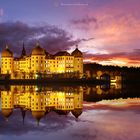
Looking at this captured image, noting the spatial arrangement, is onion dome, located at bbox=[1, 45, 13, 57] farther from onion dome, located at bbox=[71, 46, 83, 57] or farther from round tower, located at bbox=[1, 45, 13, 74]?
onion dome, located at bbox=[71, 46, 83, 57]

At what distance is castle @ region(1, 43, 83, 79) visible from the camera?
6812 cm

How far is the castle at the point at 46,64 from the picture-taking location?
68.1 meters

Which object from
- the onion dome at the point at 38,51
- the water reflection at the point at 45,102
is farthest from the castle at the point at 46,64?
the water reflection at the point at 45,102

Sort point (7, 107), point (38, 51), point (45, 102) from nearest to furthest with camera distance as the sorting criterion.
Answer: point (7, 107)
point (45, 102)
point (38, 51)

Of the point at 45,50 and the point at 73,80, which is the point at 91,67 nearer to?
the point at 45,50

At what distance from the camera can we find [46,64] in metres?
69.1

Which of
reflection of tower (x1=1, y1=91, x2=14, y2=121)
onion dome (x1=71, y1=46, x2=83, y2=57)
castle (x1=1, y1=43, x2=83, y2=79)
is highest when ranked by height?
onion dome (x1=71, y1=46, x2=83, y2=57)

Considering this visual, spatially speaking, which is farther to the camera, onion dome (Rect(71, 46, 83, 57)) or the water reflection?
onion dome (Rect(71, 46, 83, 57))

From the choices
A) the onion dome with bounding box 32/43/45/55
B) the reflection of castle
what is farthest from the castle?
the reflection of castle

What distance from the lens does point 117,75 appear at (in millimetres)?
91062

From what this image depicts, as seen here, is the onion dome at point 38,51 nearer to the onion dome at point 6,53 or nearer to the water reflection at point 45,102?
the onion dome at point 6,53

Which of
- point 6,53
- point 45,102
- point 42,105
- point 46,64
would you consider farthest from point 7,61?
point 42,105

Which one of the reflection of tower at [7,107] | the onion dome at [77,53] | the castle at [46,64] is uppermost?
the onion dome at [77,53]

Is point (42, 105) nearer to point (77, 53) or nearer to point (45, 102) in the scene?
point (45, 102)
